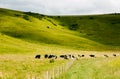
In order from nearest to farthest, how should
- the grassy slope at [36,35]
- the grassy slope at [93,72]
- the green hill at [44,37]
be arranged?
1. the grassy slope at [93,72]
2. the green hill at [44,37]
3. the grassy slope at [36,35]

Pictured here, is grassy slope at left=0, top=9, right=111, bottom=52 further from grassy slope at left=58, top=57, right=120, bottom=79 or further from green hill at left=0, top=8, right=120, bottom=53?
grassy slope at left=58, top=57, right=120, bottom=79

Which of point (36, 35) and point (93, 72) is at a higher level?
point (93, 72)

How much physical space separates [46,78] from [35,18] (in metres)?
161

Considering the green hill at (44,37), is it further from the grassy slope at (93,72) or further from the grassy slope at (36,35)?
the grassy slope at (93,72)

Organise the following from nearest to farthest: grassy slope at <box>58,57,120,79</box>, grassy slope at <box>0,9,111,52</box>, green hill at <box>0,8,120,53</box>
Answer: grassy slope at <box>58,57,120,79</box> < green hill at <box>0,8,120,53</box> < grassy slope at <box>0,9,111,52</box>

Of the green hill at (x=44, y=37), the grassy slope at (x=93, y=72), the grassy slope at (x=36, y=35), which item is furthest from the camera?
the grassy slope at (x=36, y=35)

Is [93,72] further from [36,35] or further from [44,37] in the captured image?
[36,35]

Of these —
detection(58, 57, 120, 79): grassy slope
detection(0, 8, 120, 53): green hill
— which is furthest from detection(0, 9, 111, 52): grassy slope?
detection(58, 57, 120, 79): grassy slope

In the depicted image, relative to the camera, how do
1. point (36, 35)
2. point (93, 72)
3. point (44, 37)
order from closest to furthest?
point (93, 72), point (44, 37), point (36, 35)

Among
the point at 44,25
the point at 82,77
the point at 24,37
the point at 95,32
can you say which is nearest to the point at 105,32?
the point at 95,32

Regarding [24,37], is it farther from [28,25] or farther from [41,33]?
[28,25]

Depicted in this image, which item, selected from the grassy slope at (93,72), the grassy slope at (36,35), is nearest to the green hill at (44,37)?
the grassy slope at (36,35)

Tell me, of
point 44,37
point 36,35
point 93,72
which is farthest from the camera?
point 36,35

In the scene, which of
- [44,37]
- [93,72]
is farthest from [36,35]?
[93,72]
